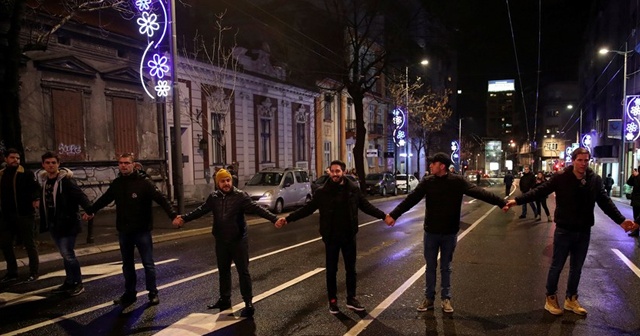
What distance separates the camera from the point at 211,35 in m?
24.3

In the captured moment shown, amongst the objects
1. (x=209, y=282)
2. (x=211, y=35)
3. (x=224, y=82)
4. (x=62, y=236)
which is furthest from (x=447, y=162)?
(x=211, y=35)

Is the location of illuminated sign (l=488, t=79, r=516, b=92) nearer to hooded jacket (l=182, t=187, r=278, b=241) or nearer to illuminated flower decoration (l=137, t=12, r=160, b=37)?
illuminated flower decoration (l=137, t=12, r=160, b=37)

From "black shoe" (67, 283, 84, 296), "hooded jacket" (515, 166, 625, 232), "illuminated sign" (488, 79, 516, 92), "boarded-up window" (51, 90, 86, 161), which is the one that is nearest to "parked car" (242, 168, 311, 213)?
"boarded-up window" (51, 90, 86, 161)

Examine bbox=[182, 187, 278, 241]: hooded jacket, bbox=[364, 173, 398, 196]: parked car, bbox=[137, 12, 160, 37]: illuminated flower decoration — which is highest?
bbox=[137, 12, 160, 37]: illuminated flower decoration

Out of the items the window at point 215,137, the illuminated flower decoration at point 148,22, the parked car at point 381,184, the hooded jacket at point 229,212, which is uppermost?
the illuminated flower decoration at point 148,22

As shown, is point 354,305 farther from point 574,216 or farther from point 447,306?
point 574,216

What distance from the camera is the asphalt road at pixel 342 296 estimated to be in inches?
185

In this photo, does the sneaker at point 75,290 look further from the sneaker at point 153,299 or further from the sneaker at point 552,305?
the sneaker at point 552,305

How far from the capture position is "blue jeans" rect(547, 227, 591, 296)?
16.3 feet

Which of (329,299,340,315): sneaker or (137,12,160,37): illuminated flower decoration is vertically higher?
(137,12,160,37): illuminated flower decoration

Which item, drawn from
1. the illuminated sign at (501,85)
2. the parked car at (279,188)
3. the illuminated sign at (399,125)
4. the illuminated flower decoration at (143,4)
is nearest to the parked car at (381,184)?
the illuminated sign at (399,125)

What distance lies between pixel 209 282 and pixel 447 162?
3966mm

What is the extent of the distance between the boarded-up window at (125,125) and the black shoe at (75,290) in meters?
11.6

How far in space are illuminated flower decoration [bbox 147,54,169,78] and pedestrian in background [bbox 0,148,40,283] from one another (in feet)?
27.2
